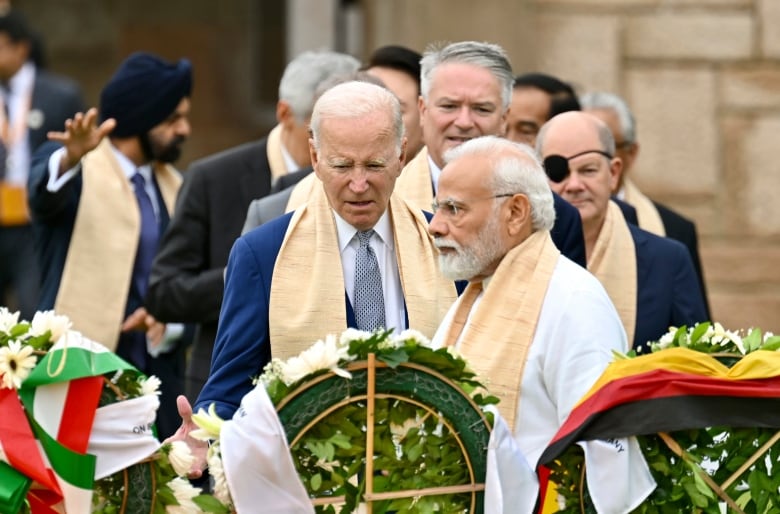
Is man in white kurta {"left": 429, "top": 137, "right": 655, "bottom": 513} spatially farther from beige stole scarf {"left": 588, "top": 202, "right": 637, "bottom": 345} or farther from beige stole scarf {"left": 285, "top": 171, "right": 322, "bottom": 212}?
beige stole scarf {"left": 588, "top": 202, "right": 637, "bottom": 345}

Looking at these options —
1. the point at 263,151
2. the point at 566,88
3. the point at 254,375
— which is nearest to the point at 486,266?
the point at 254,375

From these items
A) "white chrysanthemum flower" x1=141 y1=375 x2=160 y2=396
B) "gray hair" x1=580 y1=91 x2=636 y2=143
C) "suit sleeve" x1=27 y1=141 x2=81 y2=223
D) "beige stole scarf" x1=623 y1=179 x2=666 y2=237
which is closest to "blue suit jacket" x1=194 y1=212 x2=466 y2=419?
"white chrysanthemum flower" x1=141 y1=375 x2=160 y2=396

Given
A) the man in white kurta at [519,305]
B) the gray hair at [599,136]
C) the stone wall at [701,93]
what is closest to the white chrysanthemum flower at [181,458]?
the man in white kurta at [519,305]

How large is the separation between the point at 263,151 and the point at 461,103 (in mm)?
1217

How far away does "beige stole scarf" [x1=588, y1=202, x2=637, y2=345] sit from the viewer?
7.38m

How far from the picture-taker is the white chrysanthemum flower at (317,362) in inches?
191

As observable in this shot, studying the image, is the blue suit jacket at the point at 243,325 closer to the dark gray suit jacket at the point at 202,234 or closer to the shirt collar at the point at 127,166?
the dark gray suit jacket at the point at 202,234

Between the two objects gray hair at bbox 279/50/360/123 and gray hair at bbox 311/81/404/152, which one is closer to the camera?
gray hair at bbox 311/81/404/152

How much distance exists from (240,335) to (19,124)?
6.19 m

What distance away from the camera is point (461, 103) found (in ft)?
22.6

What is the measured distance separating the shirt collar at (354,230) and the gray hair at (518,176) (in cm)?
29

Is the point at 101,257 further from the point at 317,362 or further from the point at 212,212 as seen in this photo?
the point at 317,362

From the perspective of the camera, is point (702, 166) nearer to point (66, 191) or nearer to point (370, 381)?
point (66, 191)

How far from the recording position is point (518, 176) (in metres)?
5.64
